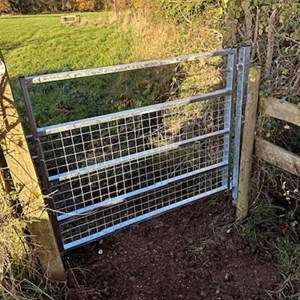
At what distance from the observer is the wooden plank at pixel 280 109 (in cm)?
229

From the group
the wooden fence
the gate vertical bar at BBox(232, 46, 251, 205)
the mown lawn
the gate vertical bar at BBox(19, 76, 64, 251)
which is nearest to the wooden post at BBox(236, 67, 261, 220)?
the wooden fence

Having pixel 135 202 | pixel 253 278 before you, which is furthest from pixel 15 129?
pixel 253 278

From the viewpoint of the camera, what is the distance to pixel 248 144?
2.71m

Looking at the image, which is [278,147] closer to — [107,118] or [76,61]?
[107,118]

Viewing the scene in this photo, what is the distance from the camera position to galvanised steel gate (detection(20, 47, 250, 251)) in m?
2.31

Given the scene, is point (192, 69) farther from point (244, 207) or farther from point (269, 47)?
point (244, 207)

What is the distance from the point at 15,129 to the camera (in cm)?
187

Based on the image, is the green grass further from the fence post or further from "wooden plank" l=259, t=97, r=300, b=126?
the fence post

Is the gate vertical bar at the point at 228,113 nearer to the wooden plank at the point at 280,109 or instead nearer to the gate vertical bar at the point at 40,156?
the wooden plank at the point at 280,109

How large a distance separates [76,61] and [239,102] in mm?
5565

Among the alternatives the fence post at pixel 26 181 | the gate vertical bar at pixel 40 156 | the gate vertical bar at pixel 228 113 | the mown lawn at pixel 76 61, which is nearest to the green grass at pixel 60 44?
the mown lawn at pixel 76 61

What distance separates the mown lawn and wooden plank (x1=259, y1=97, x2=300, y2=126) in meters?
2.89

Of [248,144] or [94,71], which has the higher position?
[94,71]

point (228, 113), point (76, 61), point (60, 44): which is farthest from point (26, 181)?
point (60, 44)
